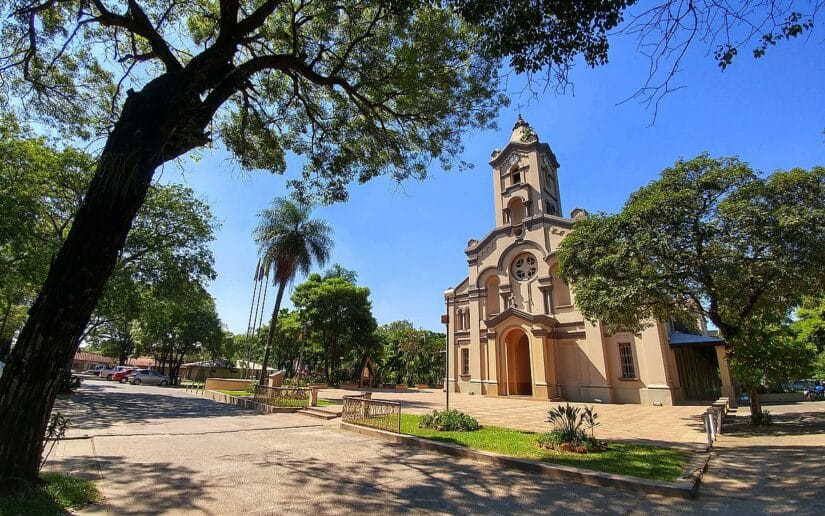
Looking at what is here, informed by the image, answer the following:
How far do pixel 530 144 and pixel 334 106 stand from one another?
2264 centimetres

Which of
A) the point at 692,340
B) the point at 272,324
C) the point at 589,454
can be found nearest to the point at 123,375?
the point at 272,324

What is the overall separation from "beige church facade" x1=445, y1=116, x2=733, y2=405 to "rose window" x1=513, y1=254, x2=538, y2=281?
2.8 inches

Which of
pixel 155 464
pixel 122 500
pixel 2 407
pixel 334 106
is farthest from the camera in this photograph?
pixel 334 106

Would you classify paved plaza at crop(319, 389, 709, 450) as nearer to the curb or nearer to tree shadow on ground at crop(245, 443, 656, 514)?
the curb

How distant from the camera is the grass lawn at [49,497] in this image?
3.72 metres

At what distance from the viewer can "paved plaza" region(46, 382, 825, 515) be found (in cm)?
512

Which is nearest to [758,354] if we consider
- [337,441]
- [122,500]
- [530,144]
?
[337,441]

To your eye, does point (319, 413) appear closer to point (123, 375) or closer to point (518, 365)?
point (518, 365)

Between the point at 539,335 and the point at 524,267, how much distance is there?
549 cm

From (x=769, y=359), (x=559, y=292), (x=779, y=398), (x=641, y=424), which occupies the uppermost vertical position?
(x=559, y=292)

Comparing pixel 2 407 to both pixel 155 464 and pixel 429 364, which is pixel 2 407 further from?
pixel 429 364

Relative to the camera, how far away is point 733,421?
14266 millimetres

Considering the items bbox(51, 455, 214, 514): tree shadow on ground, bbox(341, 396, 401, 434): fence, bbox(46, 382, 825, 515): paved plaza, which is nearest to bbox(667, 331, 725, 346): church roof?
bbox(46, 382, 825, 515): paved plaza

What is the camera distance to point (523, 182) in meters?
29.5
